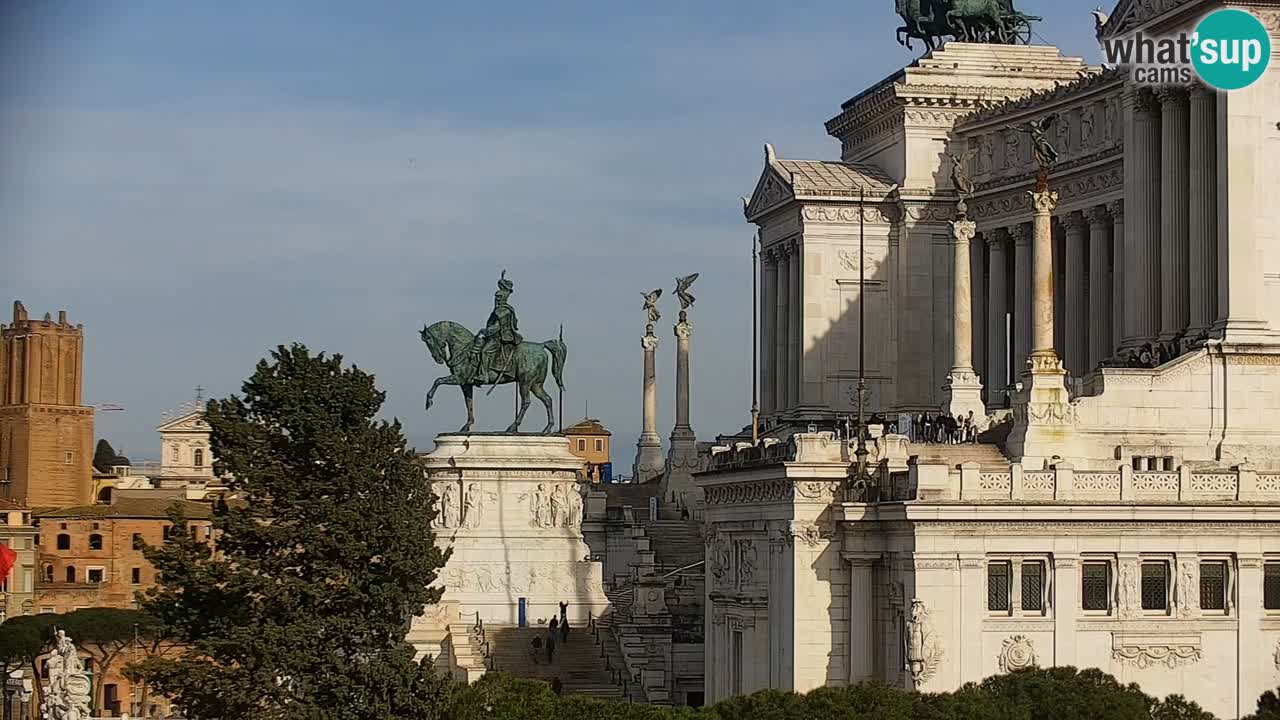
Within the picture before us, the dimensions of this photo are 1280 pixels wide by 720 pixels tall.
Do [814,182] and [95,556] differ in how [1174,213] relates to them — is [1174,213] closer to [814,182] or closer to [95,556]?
[814,182]

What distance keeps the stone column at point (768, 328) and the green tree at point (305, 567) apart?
45.1 metres

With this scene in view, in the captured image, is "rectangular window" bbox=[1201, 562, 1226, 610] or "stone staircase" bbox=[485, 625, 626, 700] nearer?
"rectangular window" bbox=[1201, 562, 1226, 610]

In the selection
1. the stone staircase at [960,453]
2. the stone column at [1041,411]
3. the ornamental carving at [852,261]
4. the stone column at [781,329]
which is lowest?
the stone staircase at [960,453]

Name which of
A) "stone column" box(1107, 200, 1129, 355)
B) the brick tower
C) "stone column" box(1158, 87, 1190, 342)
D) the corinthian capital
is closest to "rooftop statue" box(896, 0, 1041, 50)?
"stone column" box(1107, 200, 1129, 355)

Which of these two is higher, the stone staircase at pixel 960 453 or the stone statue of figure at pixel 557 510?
the stone staircase at pixel 960 453

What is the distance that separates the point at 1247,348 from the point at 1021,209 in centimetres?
2828

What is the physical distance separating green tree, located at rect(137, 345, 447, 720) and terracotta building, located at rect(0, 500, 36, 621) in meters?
94.3

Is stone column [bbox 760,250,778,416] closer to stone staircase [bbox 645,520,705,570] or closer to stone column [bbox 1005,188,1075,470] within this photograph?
stone staircase [bbox 645,520,705,570]

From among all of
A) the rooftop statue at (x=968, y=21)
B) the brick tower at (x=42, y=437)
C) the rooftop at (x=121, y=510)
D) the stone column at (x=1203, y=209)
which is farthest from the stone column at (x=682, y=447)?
the brick tower at (x=42, y=437)

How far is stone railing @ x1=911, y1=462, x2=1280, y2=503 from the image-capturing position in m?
66.3

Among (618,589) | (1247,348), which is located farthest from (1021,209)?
(1247,348)

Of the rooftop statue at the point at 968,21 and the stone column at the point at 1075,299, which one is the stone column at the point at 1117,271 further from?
the rooftop statue at the point at 968,21

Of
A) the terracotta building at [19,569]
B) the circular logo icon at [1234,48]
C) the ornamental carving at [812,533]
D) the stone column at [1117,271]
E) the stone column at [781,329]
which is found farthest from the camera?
the terracotta building at [19,569]

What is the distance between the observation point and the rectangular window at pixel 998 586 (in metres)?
66.8
